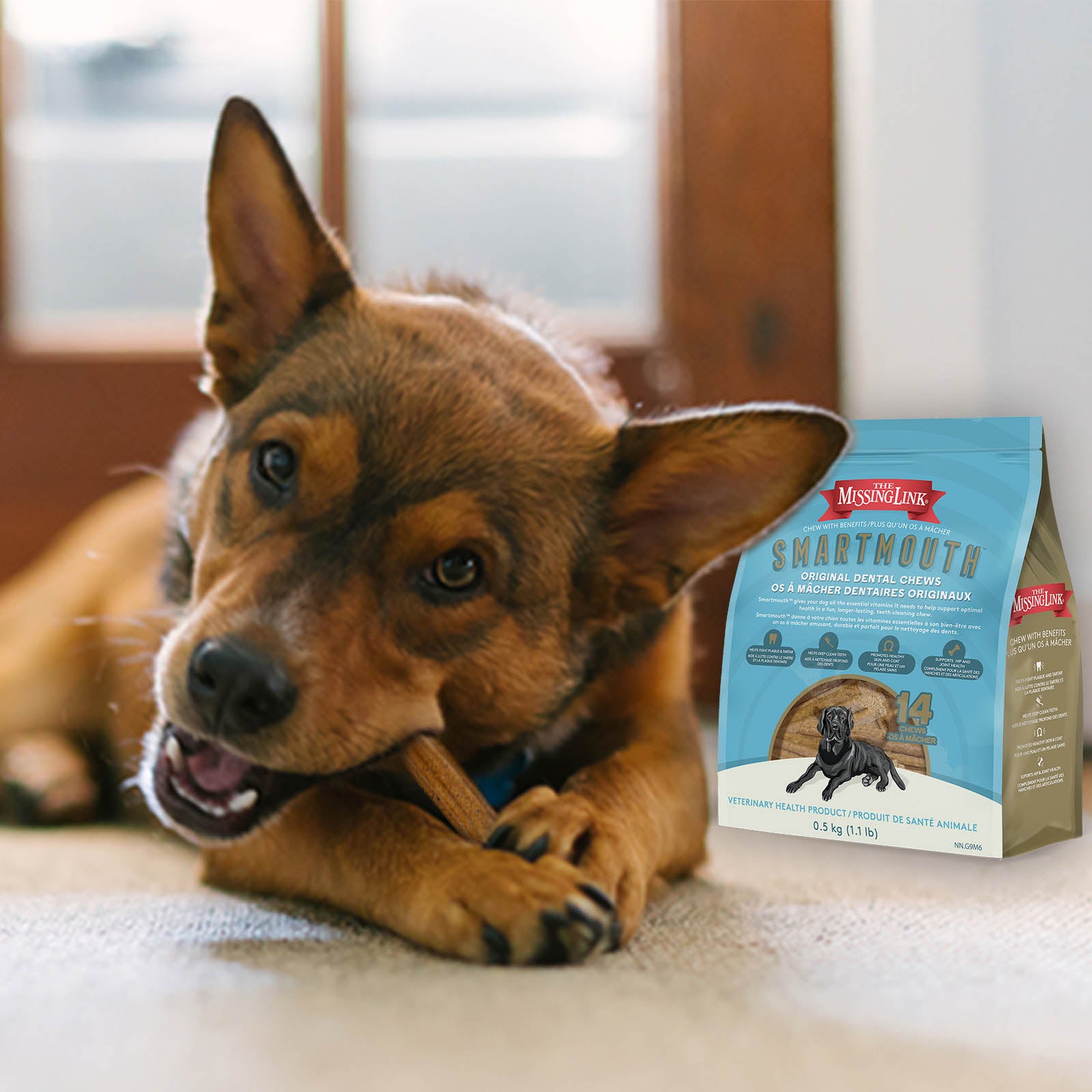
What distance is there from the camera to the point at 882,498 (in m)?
1.17

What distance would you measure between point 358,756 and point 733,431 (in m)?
0.43

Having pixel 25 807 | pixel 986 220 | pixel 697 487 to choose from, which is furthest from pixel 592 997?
pixel 986 220

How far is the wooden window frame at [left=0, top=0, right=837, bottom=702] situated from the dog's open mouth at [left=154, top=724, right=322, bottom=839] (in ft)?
4.07

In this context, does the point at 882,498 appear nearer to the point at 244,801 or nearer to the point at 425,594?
the point at 425,594

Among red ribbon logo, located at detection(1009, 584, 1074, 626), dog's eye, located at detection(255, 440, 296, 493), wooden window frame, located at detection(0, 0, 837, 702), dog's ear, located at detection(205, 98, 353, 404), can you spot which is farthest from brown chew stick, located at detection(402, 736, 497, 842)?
wooden window frame, located at detection(0, 0, 837, 702)

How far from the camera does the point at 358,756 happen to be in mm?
938

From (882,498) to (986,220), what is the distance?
58cm

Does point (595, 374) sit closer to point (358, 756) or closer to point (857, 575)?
point (857, 575)

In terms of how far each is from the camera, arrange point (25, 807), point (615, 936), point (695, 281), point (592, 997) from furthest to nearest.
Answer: point (695, 281), point (25, 807), point (615, 936), point (592, 997)

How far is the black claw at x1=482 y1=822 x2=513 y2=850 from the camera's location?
93 centimetres

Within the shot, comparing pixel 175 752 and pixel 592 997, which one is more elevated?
pixel 175 752

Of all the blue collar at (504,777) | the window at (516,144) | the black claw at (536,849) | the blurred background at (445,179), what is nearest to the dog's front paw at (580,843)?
the black claw at (536,849)

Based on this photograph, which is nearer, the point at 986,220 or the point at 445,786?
the point at 445,786

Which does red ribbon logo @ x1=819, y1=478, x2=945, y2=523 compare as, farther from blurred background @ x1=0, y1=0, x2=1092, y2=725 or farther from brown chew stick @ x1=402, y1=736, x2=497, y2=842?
blurred background @ x1=0, y1=0, x2=1092, y2=725
